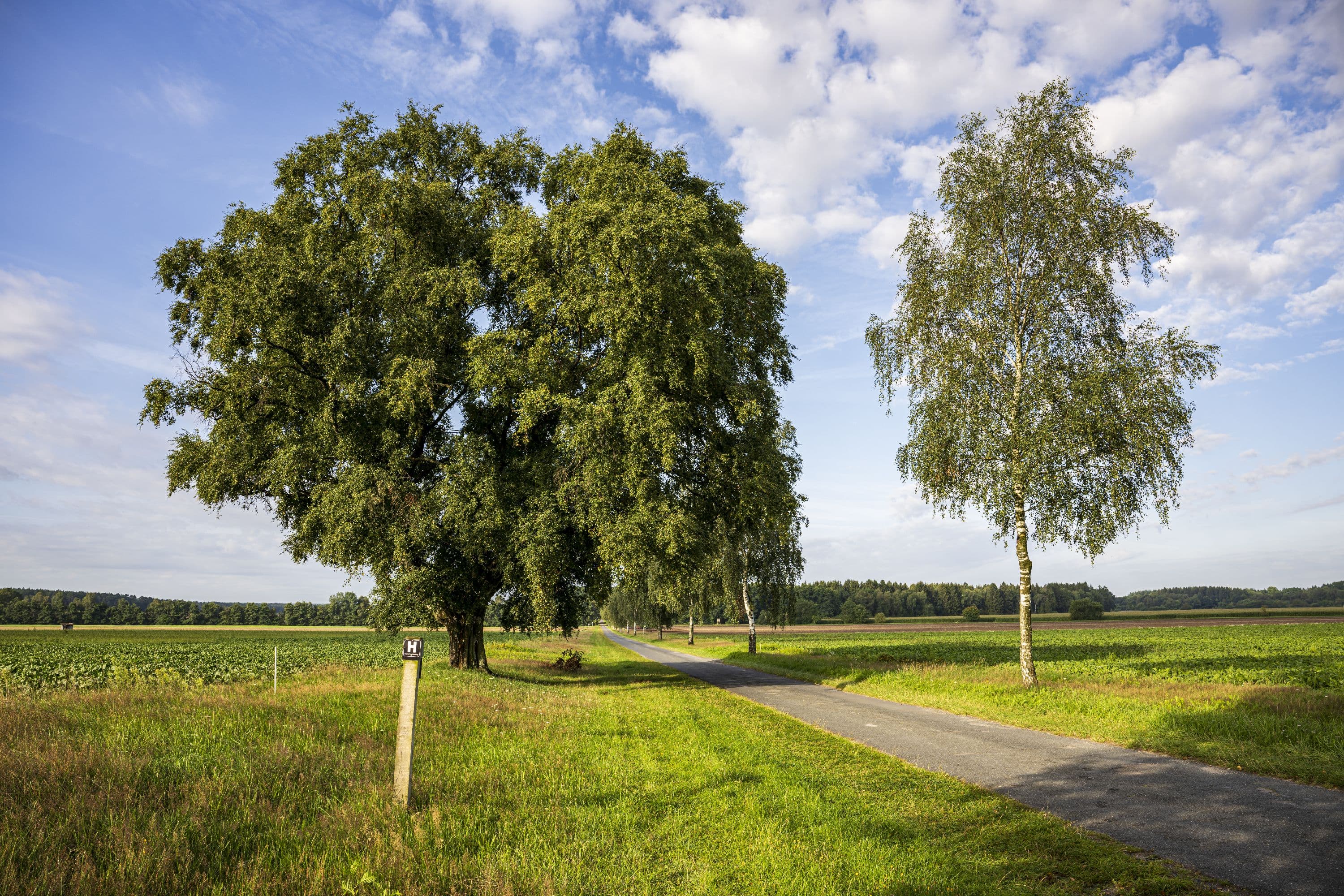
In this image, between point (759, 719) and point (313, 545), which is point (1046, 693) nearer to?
point (759, 719)

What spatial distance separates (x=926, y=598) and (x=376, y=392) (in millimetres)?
158361

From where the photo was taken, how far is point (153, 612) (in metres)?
148

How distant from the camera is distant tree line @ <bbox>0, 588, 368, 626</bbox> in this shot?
418ft

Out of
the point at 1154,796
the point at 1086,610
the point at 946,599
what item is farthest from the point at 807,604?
the point at 1154,796

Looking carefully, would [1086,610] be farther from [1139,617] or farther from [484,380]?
[484,380]

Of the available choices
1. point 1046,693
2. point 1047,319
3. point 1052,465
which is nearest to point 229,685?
point 1046,693

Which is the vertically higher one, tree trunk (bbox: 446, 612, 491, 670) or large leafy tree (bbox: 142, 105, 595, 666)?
large leafy tree (bbox: 142, 105, 595, 666)

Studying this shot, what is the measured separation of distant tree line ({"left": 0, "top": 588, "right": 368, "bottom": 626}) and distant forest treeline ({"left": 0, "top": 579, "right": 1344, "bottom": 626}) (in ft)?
0.57

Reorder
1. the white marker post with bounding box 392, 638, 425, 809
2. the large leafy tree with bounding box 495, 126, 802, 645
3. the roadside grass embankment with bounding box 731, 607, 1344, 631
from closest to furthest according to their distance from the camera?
the white marker post with bounding box 392, 638, 425, 809 < the large leafy tree with bounding box 495, 126, 802, 645 < the roadside grass embankment with bounding box 731, 607, 1344, 631

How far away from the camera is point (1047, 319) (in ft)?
66.7

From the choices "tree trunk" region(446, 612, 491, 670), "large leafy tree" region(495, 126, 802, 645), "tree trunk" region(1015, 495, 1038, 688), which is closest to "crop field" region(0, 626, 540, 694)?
"tree trunk" region(446, 612, 491, 670)

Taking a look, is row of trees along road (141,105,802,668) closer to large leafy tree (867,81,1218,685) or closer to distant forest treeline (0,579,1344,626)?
large leafy tree (867,81,1218,685)

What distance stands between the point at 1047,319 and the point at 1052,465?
15.7 feet

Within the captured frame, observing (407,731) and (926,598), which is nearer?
(407,731)
